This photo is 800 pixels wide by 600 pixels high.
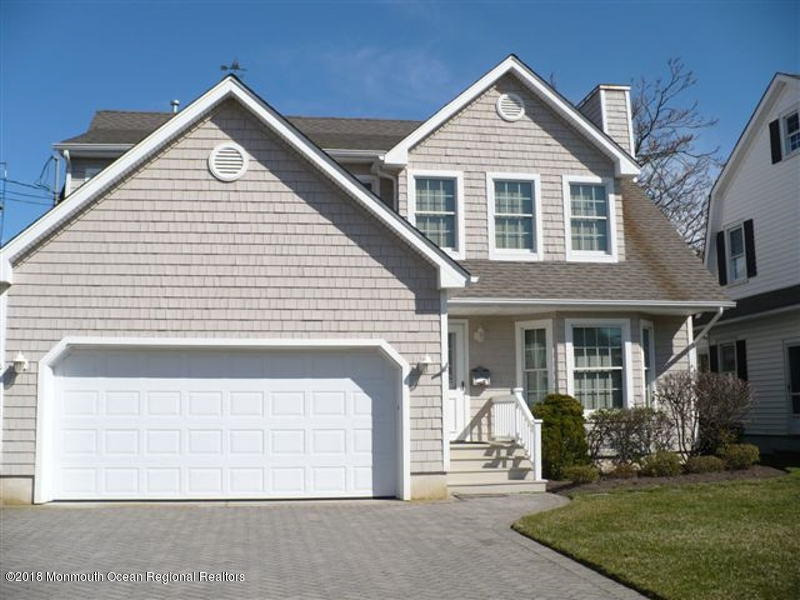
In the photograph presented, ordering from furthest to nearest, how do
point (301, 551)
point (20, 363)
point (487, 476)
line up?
point (487, 476) < point (20, 363) < point (301, 551)

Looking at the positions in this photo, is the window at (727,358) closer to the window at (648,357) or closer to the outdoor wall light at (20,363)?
the window at (648,357)

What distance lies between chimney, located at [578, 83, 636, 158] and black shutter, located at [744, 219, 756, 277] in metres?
5.65

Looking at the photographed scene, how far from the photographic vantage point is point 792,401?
20.4 metres

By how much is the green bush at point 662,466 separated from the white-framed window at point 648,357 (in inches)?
83.4

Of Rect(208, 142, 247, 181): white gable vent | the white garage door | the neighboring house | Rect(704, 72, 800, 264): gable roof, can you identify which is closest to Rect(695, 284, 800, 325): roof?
the neighboring house

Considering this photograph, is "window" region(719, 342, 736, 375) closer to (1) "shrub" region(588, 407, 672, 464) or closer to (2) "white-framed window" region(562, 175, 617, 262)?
(2) "white-framed window" region(562, 175, 617, 262)

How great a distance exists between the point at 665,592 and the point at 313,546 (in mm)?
3838

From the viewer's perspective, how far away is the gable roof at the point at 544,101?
16.6 m

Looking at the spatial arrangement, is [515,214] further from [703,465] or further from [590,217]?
[703,465]

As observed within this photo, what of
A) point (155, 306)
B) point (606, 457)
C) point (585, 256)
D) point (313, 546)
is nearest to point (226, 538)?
point (313, 546)

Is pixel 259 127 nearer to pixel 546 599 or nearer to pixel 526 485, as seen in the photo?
pixel 526 485

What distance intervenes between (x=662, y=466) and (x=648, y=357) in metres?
2.99

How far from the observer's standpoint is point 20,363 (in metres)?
12.3

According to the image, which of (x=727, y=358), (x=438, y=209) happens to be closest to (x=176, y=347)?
(x=438, y=209)
